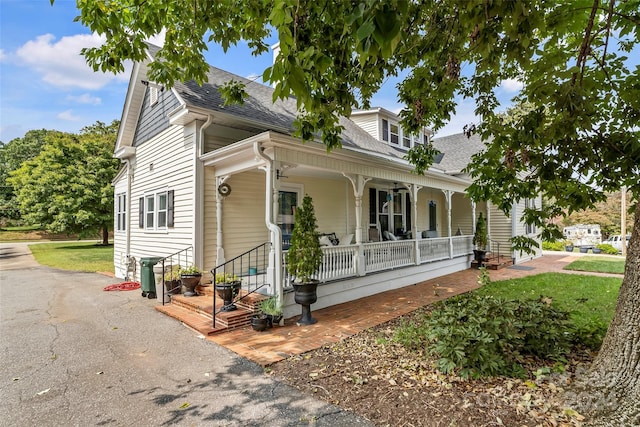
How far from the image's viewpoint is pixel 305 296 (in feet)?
19.4

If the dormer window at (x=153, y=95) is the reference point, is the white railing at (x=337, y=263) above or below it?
below

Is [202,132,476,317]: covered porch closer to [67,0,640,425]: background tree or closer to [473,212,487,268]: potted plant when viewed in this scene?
[473,212,487,268]: potted plant

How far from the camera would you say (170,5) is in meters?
4.52

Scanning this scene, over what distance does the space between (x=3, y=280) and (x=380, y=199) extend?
47.7 ft

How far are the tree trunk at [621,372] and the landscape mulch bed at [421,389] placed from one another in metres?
0.18

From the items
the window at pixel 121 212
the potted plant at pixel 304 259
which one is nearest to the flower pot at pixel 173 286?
the potted plant at pixel 304 259

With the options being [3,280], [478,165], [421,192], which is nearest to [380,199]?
[421,192]

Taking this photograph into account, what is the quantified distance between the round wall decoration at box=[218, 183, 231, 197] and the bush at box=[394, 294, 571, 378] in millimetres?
5154

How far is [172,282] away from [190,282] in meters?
0.72

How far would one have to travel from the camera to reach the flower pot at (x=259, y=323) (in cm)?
562

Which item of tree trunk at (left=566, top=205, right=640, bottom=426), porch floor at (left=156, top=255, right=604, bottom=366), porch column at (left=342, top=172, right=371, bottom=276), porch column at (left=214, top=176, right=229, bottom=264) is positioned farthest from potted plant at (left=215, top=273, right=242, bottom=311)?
tree trunk at (left=566, top=205, right=640, bottom=426)

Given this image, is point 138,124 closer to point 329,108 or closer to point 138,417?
point 329,108

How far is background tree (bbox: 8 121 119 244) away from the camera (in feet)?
76.7

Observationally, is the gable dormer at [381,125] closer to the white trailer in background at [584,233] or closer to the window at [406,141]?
the window at [406,141]
